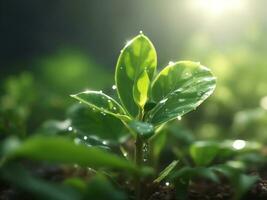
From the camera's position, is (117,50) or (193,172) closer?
(193,172)

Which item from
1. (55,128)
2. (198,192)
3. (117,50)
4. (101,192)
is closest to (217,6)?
(117,50)

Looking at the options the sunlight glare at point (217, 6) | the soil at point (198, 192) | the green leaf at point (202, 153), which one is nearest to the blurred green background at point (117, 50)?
the sunlight glare at point (217, 6)

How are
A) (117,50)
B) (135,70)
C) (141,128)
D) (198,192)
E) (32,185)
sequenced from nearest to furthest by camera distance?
(32,185) → (141,128) → (135,70) → (198,192) → (117,50)

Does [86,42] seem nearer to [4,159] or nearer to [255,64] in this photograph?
[255,64]

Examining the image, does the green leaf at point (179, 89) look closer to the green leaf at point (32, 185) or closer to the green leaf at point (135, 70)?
the green leaf at point (135, 70)

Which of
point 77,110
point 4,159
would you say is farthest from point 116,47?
point 4,159

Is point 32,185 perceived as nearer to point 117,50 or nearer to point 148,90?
point 148,90

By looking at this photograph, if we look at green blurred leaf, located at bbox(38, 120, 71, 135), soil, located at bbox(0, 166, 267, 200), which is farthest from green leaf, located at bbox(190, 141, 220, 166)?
green blurred leaf, located at bbox(38, 120, 71, 135)

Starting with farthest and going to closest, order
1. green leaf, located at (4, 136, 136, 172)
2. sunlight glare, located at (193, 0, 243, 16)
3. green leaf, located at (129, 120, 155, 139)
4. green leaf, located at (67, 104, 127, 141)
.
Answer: sunlight glare, located at (193, 0, 243, 16), green leaf, located at (67, 104, 127, 141), green leaf, located at (129, 120, 155, 139), green leaf, located at (4, 136, 136, 172)

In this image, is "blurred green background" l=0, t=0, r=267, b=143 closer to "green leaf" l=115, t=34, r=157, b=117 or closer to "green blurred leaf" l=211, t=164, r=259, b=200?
"green leaf" l=115, t=34, r=157, b=117
